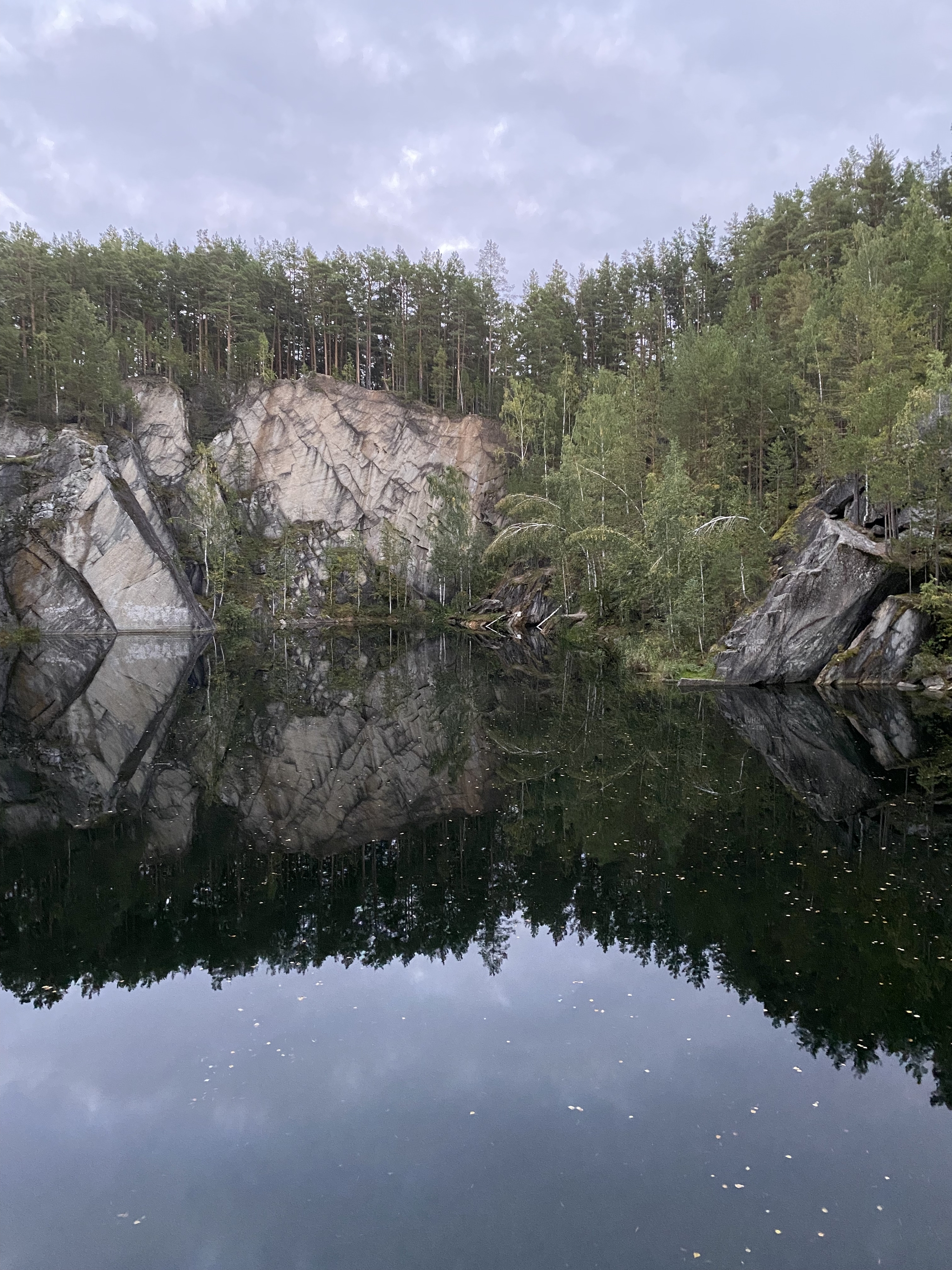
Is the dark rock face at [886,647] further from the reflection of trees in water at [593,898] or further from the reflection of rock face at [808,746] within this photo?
the reflection of trees in water at [593,898]

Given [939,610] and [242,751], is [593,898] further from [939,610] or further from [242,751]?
[939,610]

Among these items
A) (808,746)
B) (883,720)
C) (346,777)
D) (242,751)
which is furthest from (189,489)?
(808,746)

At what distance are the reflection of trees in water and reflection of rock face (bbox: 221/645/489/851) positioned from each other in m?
0.81

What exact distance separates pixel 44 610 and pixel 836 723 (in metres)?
53.9

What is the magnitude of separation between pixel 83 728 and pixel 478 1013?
19.0m

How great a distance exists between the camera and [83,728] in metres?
23.1

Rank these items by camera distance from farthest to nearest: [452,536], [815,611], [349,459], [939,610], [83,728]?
[349,459] → [452,536] → [815,611] → [939,610] → [83,728]

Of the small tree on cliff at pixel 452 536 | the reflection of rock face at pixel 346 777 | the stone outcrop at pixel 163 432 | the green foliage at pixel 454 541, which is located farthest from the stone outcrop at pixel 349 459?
the reflection of rock face at pixel 346 777

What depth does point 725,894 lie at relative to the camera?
439 inches

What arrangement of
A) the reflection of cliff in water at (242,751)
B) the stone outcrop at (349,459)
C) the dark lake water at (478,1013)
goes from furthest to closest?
1. the stone outcrop at (349,459)
2. the reflection of cliff in water at (242,751)
3. the dark lake water at (478,1013)

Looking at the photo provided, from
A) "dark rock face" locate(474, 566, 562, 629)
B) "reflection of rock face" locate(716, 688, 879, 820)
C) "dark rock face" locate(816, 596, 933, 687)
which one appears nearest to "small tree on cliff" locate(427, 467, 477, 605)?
"dark rock face" locate(474, 566, 562, 629)

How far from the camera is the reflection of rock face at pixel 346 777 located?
47.9ft

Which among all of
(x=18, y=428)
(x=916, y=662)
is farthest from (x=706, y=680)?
(x=18, y=428)

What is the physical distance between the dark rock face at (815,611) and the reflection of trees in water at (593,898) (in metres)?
→ 14.3
